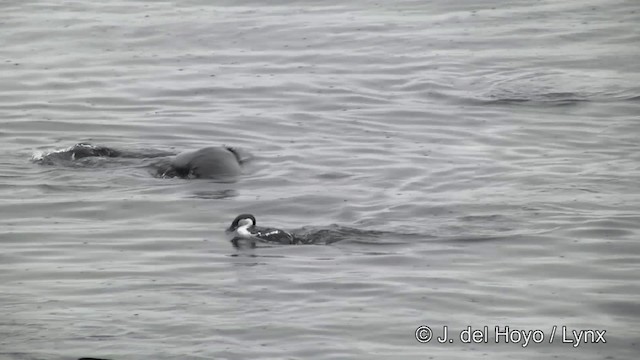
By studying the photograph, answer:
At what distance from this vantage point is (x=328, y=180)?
14.7 metres

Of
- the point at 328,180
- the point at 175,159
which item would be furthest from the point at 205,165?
the point at 328,180

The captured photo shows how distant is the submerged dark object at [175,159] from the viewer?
1480cm

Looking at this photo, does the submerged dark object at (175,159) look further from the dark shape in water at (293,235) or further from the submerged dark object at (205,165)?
the dark shape in water at (293,235)

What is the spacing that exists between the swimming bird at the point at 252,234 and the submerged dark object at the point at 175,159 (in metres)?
2.26

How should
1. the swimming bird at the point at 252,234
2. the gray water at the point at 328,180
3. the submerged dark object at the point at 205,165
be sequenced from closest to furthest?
1. the gray water at the point at 328,180
2. the swimming bird at the point at 252,234
3. the submerged dark object at the point at 205,165

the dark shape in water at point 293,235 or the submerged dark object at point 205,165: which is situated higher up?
the submerged dark object at point 205,165

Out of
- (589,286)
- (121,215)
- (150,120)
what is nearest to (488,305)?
(589,286)

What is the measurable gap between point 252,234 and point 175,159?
115 inches

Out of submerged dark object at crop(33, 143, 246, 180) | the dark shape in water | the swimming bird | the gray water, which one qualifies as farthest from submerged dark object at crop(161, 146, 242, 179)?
the swimming bird

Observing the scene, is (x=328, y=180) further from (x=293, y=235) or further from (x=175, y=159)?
(x=293, y=235)

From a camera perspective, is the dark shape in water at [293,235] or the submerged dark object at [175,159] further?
the submerged dark object at [175,159]

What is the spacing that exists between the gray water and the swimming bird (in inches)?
6.3

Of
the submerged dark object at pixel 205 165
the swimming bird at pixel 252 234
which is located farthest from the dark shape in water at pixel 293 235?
the submerged dark object at pixel 205 165

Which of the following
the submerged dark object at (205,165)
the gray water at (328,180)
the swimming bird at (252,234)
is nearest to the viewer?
the gray water at (328,180)
